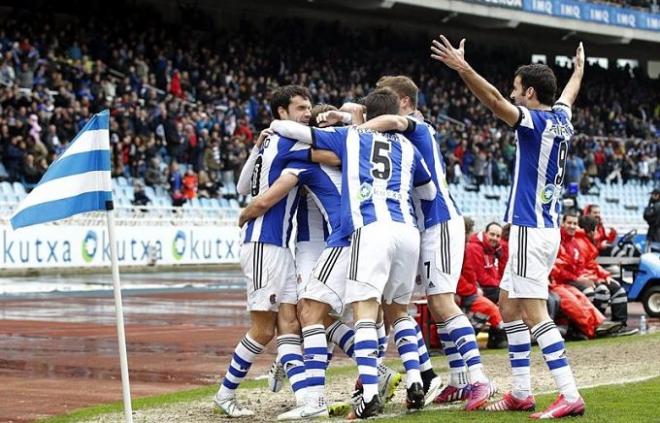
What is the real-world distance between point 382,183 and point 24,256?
19.5 metres

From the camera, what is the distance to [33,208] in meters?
7.56

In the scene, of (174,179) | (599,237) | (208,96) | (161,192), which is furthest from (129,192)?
(599,237)

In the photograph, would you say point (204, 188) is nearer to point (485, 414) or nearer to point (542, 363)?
point (542, 363)

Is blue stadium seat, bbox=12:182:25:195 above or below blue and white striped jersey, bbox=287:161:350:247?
below

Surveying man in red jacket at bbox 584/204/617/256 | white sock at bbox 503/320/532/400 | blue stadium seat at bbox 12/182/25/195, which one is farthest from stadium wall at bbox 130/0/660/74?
white sock at bbox 503/320/532/400

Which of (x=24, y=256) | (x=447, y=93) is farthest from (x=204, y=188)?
(x=447, y=93)

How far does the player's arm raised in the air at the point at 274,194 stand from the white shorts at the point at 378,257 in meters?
0.59

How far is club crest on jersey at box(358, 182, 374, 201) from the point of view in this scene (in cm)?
852

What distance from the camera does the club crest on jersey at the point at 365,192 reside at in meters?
8.52

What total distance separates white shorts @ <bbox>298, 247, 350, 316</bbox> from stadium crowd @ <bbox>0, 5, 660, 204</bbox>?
20623mm

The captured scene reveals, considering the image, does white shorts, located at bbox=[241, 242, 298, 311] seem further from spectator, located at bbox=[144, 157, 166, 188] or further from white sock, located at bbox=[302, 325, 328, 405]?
spectator, located at bbox=[144, 157, 166, 188]

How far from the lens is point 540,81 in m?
8.70

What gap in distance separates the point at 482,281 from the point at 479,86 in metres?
6.75

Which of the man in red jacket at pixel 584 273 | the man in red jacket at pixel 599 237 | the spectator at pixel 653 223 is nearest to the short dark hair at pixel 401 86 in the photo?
the man in red jacket at pixel 584 273
